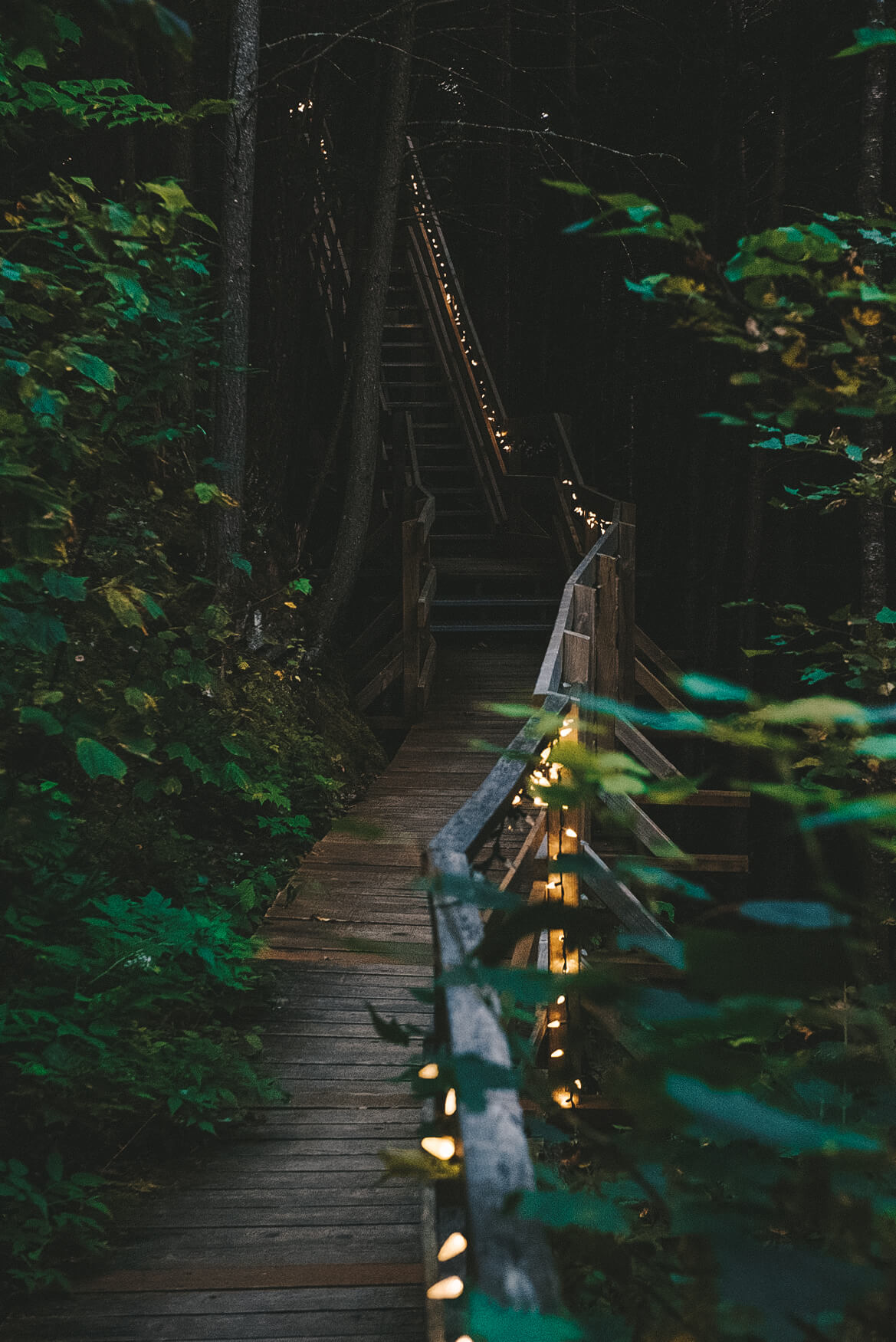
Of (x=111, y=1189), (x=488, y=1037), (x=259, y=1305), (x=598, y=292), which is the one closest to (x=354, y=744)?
(x=111, y=1189)

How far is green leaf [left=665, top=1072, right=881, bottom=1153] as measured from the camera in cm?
95

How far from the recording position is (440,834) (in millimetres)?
2631

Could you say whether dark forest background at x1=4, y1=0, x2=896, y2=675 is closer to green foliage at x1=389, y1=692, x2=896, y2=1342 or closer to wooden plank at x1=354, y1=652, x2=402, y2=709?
wooden plank at x1=354, y1=652, x2=402, y2=709

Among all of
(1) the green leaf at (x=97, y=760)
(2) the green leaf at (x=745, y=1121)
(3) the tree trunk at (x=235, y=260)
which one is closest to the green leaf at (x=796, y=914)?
(2) the green leaf at (x=745, y=1121)

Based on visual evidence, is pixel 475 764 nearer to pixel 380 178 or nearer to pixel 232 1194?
pixel 232 1194

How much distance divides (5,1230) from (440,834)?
1.88 meters

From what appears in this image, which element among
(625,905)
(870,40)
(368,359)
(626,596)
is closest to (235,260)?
(368,359)

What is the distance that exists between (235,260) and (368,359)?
196cm

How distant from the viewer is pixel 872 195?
767 centimetres

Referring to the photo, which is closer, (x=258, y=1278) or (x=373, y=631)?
(x=258, y=1278)

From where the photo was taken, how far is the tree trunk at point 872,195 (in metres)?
7.73

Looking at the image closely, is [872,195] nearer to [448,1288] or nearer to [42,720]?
[42,720]

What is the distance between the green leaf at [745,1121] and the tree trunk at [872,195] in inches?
280

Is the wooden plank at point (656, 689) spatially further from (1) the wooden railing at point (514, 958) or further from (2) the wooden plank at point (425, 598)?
(1) the wooden railing at point (514, 958)
